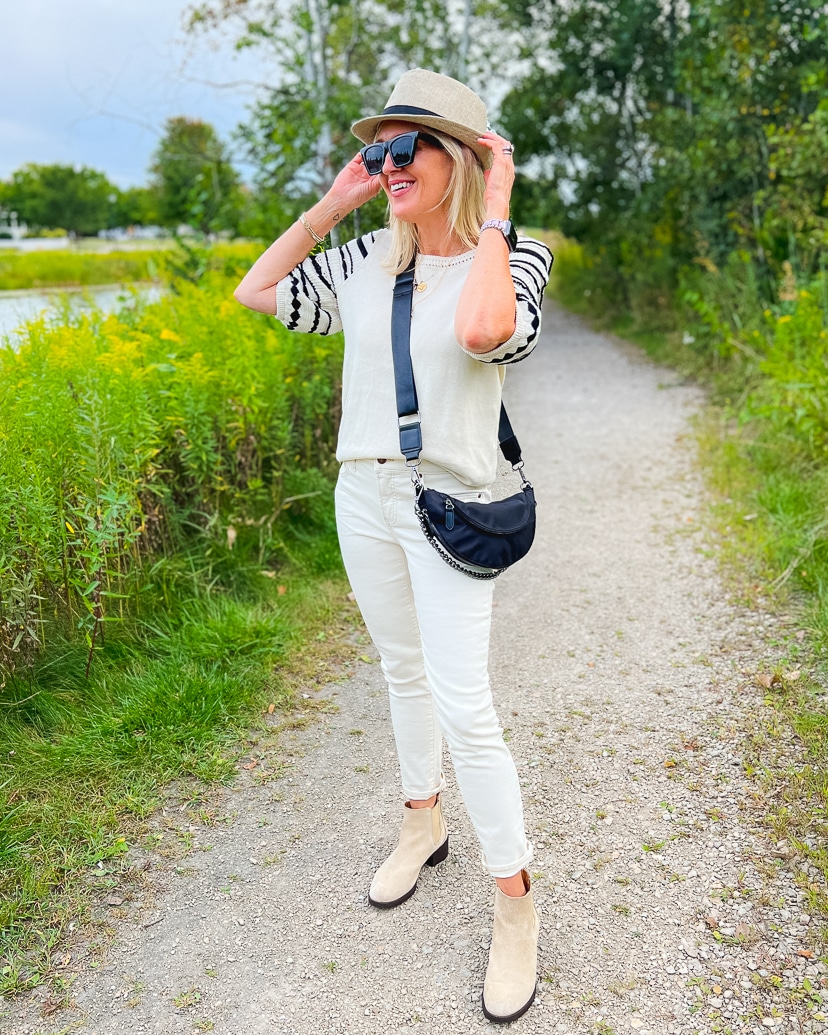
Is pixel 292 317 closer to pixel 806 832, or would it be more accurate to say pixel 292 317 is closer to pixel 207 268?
pixel 806 832

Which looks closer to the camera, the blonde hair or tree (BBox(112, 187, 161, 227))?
the blonde hair

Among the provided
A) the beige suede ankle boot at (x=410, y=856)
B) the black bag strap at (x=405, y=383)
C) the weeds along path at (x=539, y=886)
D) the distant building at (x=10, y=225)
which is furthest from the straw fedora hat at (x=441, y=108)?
the distant building at (x=10, y=225)

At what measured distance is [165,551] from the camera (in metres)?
4.26

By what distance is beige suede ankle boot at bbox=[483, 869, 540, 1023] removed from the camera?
219 centimetres

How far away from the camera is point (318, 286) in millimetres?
2375

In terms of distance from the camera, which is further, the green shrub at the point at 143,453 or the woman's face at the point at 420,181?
the green shrub at the point at 143,453

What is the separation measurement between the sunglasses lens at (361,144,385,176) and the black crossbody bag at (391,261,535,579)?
0.26 metres

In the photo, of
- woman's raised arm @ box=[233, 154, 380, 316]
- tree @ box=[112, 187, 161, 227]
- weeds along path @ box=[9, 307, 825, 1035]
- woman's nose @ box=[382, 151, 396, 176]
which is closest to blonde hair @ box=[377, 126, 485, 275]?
woman's nose @ box=[382, 151, 396, 176]

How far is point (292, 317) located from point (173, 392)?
1.83m

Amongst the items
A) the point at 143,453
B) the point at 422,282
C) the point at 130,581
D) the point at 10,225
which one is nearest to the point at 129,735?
the point at 130,581

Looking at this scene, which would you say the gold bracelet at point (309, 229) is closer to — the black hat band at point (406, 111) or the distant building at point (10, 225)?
the black hat band at point (406, 111)

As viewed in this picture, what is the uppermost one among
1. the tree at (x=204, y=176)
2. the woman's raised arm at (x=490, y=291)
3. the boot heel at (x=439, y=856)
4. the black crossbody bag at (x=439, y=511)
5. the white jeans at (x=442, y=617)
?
the tree at (x=204, y=176)

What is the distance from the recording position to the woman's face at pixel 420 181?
6.89ft

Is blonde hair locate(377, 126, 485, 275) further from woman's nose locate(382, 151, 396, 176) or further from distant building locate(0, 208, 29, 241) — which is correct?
distant building locate(0, 208, 29, 241)
